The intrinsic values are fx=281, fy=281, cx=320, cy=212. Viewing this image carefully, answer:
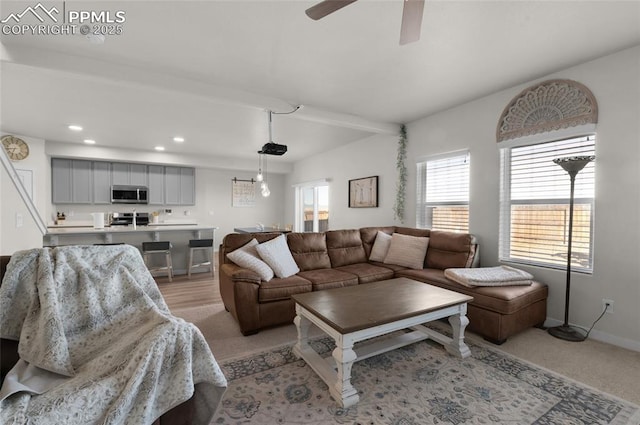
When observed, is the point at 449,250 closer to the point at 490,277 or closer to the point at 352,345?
the point at 490,277

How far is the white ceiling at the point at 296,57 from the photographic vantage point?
6.45ft

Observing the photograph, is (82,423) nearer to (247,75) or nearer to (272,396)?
(272,396)

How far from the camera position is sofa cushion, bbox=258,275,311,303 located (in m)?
2.70

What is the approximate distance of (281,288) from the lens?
9.08ft

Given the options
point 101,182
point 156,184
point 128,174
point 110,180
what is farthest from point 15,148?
point 156,184

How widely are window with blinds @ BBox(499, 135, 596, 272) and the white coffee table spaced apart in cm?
144

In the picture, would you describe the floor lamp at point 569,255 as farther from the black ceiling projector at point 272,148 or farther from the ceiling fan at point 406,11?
the black ceiling projector at point 272,148

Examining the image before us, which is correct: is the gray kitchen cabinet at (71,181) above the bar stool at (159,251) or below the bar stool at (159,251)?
above

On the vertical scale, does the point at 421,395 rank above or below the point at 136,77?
below

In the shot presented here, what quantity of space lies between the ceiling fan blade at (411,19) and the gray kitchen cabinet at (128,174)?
6738mm

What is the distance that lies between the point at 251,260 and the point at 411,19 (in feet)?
7.85

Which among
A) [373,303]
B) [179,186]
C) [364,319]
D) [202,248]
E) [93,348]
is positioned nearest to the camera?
[93,348]

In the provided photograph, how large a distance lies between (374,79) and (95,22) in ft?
7.89

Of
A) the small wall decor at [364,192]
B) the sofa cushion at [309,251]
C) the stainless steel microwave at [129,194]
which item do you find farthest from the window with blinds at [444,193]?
the stainless steel microwave at [129,194]
